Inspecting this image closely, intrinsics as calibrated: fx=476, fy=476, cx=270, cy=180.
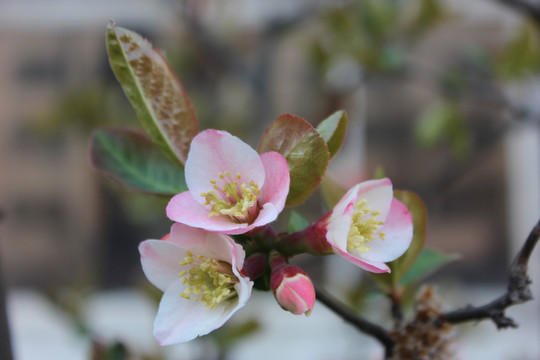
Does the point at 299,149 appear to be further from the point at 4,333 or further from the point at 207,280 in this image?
the point at 4,333

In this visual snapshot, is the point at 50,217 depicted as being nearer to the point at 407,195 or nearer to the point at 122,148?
the point at 122,148

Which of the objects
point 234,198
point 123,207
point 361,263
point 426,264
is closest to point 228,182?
point 234,198

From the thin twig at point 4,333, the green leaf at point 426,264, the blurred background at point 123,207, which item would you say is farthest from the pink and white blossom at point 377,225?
the blurred background at point 123,207

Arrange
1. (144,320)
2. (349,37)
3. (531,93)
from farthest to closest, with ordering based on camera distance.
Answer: (144,320) < (531,93) < (349,37)

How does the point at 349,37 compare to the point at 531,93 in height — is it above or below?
above

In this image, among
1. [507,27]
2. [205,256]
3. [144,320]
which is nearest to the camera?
[205,256]

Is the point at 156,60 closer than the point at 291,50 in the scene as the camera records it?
Yes

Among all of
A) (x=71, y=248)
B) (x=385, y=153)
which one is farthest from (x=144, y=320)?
(x=385, y=153)
